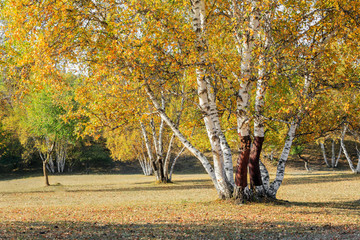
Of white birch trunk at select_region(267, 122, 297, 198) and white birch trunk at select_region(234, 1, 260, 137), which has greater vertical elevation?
white birch trunk at select_region(234, 1, 260, 137)

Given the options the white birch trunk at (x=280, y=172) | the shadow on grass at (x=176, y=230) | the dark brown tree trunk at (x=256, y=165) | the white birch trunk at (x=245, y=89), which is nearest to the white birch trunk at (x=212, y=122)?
the white birch trunk at (x=245, y=89)

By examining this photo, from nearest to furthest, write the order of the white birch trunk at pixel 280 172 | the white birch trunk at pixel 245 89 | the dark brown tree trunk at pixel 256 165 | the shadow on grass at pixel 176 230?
1. the shadow on grass at pixel 176 230
2. the white birch trunk at pixel 245 89
3. the dark brown tree trunk at pixel 256 165
4. the white birch trunk at pixel 280 172

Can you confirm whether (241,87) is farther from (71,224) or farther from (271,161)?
(271,161)

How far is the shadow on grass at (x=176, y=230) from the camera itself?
8.06 meters

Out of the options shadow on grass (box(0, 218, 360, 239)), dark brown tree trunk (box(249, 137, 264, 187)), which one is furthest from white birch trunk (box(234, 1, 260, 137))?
shadow on grass (box(0, 218, 360, 239))

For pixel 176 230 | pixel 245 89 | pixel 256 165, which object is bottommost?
pixel 176 230

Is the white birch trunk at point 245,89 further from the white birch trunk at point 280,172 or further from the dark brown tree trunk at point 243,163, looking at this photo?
the white birch trunk at point 280,172

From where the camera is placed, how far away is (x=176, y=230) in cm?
877

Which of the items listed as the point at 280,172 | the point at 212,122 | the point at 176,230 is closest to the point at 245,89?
the point at 212,122

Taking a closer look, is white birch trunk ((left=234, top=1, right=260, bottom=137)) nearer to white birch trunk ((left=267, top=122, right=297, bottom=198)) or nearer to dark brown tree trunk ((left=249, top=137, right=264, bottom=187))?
dark brown tree trunk ((left=249, top=137, right=264, bottom=187))

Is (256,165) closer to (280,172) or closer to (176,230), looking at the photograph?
(280,172)

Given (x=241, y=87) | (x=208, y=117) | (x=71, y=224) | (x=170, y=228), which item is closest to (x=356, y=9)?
(x=241, y=87)

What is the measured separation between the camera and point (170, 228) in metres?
9.04

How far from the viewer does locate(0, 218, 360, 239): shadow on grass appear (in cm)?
806
